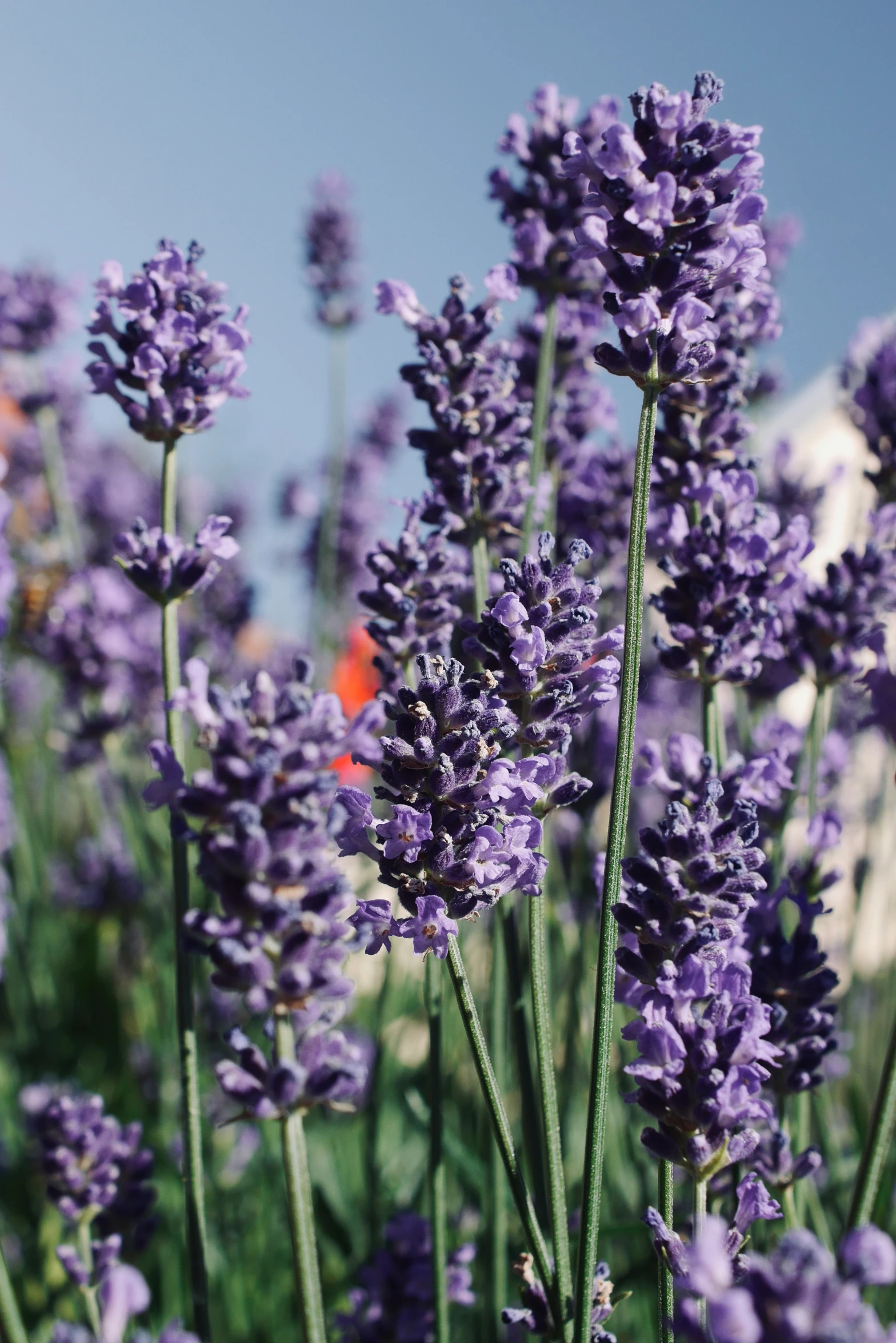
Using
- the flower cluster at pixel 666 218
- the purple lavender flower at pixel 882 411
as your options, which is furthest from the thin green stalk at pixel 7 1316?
the purple lavender flower at pixel 882 411

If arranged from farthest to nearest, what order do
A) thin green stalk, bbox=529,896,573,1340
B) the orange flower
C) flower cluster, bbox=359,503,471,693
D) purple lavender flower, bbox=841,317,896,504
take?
purple lavender flower, bbox=841,317,896,504 → the orange flower → flower cluster, bbox=359,503,471,693 → thin green stalk, bbox=529,896,573,1340

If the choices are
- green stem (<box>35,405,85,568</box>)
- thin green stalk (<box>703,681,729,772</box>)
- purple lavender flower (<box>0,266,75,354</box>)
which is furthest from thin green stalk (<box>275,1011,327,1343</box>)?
purple lavender flower (<box>0,266,75,354</box>)

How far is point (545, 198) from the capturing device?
2096mm

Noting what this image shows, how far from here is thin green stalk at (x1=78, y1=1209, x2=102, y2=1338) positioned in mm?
1443

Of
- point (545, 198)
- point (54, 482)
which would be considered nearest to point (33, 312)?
point (54, 482)

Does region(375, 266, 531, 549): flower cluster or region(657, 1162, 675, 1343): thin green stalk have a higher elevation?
region(375, 266, 531, 549): flower cluster

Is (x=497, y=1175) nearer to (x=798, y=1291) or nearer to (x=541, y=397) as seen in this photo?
(x=798, y=1291)

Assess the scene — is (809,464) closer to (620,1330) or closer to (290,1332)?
(620,1330)

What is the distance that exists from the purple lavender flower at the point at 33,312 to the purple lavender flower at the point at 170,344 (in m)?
2.24

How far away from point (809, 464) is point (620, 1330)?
83.5 inches

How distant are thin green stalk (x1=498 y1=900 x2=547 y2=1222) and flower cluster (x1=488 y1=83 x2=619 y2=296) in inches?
47.3

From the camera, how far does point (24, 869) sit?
3186mm

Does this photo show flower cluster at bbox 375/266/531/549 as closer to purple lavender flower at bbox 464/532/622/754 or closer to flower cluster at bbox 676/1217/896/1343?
purple lavender flower at bbox 464/532/622/754

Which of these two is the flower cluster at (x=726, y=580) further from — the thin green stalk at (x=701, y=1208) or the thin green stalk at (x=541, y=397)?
the thin green stalk at (x=701, y=1208)
